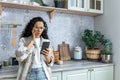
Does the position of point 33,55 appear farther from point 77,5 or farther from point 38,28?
point 77,5

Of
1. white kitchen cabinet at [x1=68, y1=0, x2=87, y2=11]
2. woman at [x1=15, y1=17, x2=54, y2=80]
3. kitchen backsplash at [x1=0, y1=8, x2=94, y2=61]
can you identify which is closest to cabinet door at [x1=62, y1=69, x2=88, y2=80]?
woman at [x1=15, y1=17, x2=54, y2=80]

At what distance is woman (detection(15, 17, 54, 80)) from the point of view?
185cm

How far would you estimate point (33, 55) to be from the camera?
1.88 m

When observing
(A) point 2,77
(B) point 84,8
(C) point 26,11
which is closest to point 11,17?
(C) point 26,11

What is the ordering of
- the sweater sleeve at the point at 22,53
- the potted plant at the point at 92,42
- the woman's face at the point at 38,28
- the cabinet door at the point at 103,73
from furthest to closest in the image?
the potted plant at the point at 92,42 < the cabinet door at the point at 103,73 < the woman's face at the point at 38,28 < the sweater sleeve at the point at 22,53

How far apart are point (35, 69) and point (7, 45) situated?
710mm

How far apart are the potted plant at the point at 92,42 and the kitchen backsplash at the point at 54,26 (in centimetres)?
19

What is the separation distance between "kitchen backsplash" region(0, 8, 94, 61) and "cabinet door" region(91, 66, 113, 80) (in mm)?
606

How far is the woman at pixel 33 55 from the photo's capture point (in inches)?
72.8

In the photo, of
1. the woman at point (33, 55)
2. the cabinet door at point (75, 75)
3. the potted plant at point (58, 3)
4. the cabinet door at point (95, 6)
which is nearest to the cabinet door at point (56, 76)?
the cabinet door at point (75, 75)

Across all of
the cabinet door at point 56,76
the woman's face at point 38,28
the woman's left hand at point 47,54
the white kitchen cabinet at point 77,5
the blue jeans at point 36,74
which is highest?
the white kitchen cabinet at point 77,5

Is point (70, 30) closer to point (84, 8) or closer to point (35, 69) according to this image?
point (84, 8)

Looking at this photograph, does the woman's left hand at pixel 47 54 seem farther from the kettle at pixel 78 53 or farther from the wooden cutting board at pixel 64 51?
the kettle at pixel 78 53

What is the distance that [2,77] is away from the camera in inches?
72.6
